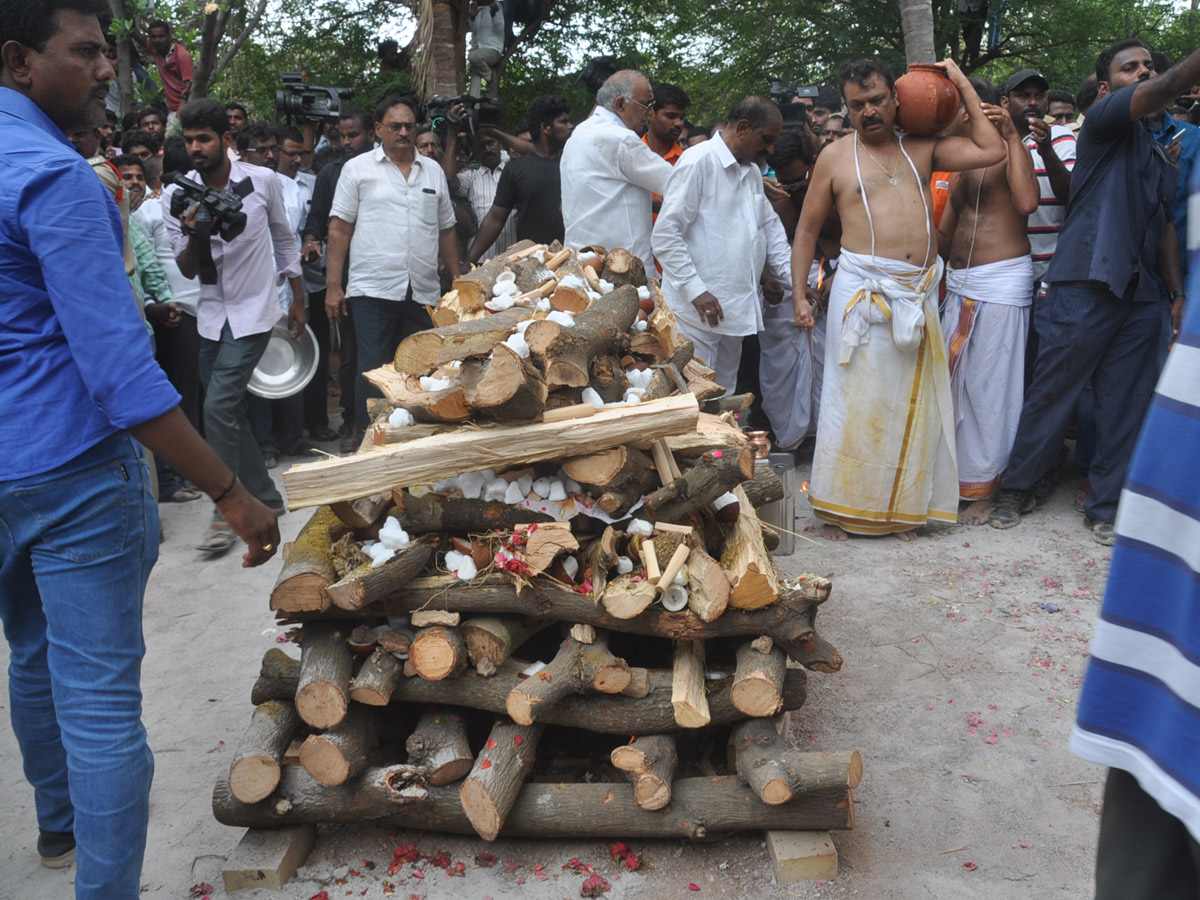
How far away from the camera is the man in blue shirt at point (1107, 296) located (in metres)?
5.09

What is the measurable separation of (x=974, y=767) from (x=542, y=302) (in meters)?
2.34

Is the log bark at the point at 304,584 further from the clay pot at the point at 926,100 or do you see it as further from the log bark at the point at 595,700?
the clay pot at the point at 926,100

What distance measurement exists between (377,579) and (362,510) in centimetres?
35

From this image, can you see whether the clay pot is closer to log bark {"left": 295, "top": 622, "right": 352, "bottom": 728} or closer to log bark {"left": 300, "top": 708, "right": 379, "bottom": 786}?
log bark {"left": 295, "top": 622, "right": 352, "bottom": 728}

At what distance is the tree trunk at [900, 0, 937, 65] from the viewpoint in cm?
874

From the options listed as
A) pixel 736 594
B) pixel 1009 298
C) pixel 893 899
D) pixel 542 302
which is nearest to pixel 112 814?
pixel 736 594

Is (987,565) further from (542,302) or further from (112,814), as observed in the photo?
(112,814)

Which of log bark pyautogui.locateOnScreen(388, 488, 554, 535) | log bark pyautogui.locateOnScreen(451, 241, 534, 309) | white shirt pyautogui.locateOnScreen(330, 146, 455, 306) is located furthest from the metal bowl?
log bark pyautogui.locateOnScreen(388, 488, 554, 535)

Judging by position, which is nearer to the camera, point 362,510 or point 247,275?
point 362,510

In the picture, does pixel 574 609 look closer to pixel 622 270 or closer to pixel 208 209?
pixel 622 270

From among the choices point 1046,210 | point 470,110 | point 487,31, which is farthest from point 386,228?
point 487,31

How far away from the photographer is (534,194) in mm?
6840

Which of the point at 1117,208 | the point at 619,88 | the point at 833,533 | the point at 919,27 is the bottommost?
the point at 833,533

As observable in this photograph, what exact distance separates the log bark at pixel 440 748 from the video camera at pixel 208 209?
10.1 ft
